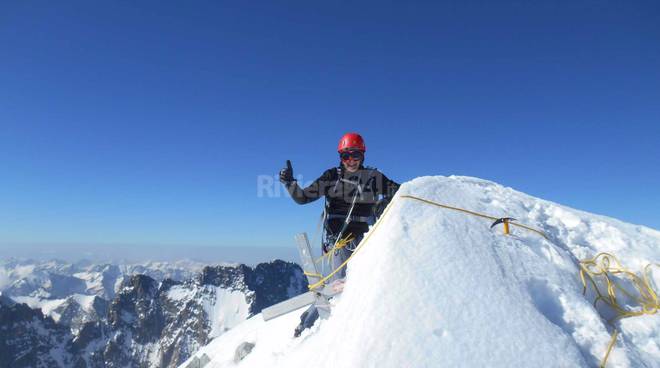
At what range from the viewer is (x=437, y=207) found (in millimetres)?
5641

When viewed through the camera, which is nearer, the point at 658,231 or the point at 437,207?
the point at 437,207

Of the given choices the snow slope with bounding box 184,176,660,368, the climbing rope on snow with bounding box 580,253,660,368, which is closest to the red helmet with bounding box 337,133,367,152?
the snow slope with bounding box 184,176,660,368

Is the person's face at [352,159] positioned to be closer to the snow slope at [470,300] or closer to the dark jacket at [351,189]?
the dark jacket at [351,189]

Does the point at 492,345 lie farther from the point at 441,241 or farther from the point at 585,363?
the point at 441,241

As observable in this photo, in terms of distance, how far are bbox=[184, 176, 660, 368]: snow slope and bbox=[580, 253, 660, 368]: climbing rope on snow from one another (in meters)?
0.13

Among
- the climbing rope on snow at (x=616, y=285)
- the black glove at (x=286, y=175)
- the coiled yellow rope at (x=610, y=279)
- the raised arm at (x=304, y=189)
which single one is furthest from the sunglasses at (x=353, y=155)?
the climbing rope on snow at (x=616, y=285)

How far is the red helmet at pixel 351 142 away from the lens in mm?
8727

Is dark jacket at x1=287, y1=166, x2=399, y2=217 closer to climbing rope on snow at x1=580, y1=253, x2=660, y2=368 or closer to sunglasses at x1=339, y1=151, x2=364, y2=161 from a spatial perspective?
sunglasses at x1=339, y1=151, x2=364, y2=161

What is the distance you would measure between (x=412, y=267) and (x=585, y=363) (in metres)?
1.84

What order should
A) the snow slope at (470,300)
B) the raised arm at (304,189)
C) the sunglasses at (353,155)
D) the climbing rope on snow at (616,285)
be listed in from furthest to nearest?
the sunglasses at (353,155), the raised arm at (304,189), the climbing rope on snow at (616,285), the snow slope at (470,300)

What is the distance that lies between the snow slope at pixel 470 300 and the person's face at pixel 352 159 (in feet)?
9.23

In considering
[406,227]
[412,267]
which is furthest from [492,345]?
[406,227]

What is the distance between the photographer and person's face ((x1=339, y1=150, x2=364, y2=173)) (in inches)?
344

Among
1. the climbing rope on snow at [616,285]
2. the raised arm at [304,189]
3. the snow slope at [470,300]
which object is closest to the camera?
the snow slope at [470,300]
